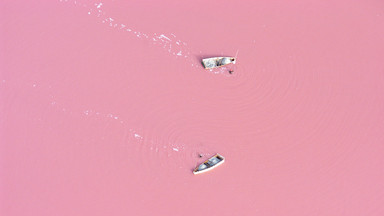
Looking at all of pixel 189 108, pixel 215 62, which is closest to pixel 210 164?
pixel 189 108

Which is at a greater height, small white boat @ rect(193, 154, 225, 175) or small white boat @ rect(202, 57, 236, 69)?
small white boat @ rect(202, 57, 236, 69)

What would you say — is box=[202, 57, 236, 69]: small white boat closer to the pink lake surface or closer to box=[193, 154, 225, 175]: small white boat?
the pink lake surface

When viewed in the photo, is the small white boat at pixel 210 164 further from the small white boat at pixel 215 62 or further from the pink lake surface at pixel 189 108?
the small white boat at pixel 215 62

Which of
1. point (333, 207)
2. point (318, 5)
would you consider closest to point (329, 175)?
point (333, 207)

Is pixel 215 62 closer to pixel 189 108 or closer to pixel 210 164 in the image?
pixel 189 108

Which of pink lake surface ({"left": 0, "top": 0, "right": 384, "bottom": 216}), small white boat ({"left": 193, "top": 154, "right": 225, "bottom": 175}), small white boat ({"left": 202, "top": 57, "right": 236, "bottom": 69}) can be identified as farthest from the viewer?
small white boat ({"left": 202, "top": 57, "right": 236, "bottom": 69})

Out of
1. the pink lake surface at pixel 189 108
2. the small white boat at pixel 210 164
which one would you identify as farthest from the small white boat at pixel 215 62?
the small white boat at pixel 210 164

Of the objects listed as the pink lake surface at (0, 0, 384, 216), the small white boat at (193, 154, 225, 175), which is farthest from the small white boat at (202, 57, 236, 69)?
the small white boat at (193, 154, 225, 175)
